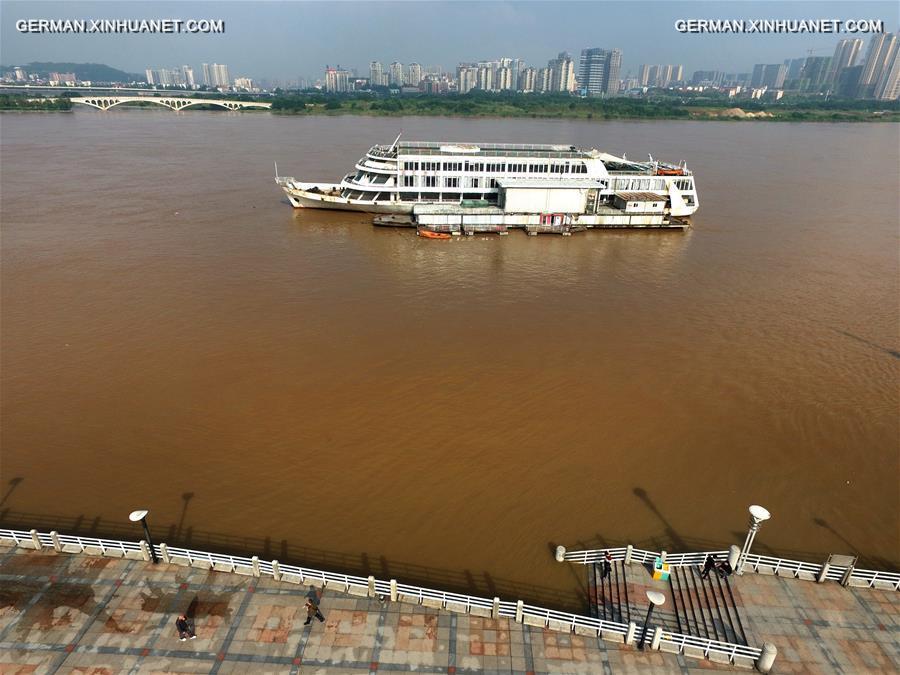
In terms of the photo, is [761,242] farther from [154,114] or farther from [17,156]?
[154,114]

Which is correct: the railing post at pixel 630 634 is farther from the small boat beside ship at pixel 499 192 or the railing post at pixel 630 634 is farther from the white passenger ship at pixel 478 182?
the white passenger ship at pixel 478 182

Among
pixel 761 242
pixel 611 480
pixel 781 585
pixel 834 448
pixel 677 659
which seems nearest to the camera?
pixel 677 659

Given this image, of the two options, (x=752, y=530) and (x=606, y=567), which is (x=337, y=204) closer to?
(x=606, y=567)

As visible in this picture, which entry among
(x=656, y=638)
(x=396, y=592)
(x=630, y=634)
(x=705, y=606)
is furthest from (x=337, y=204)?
(x=656, y=638)

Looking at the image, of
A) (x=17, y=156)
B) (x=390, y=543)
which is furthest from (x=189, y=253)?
(x=17, y=156)

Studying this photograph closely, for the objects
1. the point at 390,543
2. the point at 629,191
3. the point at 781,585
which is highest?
the point at 629,191

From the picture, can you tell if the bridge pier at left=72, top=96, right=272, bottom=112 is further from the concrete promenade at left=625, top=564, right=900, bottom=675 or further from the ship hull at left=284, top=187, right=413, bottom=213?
the concrete promenade at left=625, top=564, right=900, bottom=675
